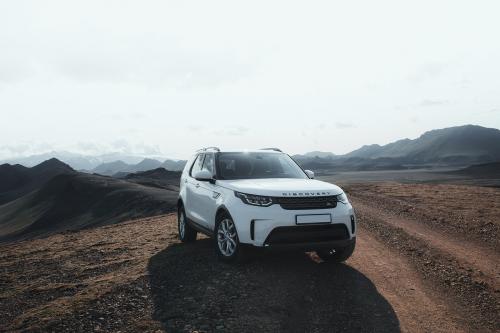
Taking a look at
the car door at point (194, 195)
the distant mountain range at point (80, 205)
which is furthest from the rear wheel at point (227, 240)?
the distant mountain range at point (80, 205)

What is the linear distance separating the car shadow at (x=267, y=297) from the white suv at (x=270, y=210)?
317 millimetres

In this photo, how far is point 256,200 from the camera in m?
6.86

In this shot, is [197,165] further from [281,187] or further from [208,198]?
[281,187]

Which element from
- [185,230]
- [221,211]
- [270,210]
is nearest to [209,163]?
[221,211]

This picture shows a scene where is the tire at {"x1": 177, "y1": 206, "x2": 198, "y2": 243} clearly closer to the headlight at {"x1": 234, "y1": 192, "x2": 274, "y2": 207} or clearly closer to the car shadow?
the car shadow

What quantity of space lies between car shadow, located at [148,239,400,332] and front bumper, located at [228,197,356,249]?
252 mm

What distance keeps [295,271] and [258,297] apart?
1244 mm

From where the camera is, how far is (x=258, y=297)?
20.3ft

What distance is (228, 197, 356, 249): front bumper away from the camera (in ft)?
21.7

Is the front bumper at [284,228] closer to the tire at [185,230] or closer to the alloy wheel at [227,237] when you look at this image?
the alloy wheel at [227,237]

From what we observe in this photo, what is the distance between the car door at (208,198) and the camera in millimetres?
7910

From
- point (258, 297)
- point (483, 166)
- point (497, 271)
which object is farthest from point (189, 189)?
point (483, 166)

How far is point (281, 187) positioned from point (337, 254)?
1730mm

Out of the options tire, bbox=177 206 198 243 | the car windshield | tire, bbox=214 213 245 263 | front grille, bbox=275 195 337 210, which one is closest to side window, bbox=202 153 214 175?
the car windshield
